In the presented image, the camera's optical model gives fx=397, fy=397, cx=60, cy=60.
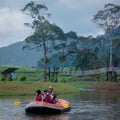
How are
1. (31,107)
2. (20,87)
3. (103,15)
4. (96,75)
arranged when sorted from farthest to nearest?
1. (96,75)
2. (103,15)
3. (20,87)
4. (31,107)

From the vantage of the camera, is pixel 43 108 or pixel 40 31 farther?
pixel 40 31

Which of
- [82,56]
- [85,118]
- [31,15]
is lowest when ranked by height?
[85,118]

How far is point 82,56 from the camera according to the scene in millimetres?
89000

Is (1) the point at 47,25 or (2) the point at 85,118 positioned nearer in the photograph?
(2) the point at 85,118

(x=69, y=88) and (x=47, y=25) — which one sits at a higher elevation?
(x=47, y=25)

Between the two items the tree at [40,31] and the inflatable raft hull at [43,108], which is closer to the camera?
the inflatable raft hull at [43,108]

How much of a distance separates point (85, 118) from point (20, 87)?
2282 cm

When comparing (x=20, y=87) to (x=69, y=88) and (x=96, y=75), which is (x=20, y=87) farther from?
(x=96, y=75)

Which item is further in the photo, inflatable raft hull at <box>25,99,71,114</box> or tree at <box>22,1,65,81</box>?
tree at <box>22,1,65,81</box>

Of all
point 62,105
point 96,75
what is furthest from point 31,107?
point 96,75

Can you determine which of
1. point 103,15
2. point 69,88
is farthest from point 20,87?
point 103,15

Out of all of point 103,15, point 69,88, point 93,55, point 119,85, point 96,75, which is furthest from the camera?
point 93,55

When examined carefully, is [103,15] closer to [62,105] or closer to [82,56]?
[82,56]

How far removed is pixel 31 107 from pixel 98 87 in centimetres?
4127
